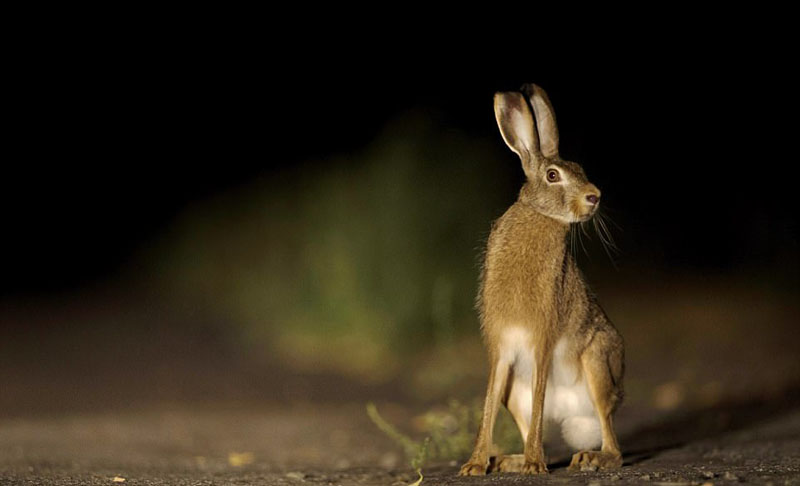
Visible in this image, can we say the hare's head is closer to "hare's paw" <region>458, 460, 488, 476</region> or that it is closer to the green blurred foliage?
"hare's paw" <region>458, 460, 488, 476</region>

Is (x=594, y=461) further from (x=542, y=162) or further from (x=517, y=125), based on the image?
(x=517, y=125)

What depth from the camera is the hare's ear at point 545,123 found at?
5.19 meters

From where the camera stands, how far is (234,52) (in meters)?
17.9

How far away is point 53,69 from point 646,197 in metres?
9.44

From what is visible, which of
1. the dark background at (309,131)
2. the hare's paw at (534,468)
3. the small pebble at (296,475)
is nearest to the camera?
the hare's paw at (534,468)

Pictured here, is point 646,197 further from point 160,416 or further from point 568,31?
point 160,416

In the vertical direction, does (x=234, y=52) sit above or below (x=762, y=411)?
above

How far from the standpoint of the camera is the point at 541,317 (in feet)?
16.3

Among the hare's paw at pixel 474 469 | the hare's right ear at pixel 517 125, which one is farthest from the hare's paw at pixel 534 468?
the hare's right ear at pixel 517 125

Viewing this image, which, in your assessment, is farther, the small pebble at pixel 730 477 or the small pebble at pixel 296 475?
the small pebble at pixel 296 475

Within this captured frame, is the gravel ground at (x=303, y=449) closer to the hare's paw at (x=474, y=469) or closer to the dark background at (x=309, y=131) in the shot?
the hare's paw at (x=474, y=469)

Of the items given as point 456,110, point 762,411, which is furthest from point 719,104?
point 762,411

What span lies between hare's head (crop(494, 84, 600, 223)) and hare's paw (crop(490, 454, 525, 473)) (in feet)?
3.63

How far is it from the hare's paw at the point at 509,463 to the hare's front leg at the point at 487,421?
0.13 metres
